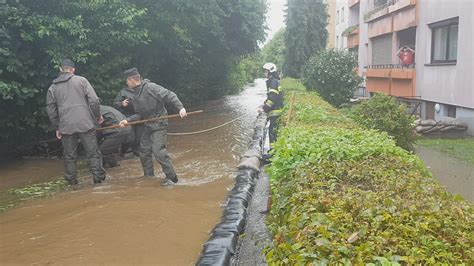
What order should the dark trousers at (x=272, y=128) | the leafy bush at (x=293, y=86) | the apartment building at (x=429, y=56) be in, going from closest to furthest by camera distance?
the dark trousers at (x=272, y=128), the apartment building at (x=429, y=56), the leafy bush at (x=293, y=86)

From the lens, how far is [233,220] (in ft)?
17.2

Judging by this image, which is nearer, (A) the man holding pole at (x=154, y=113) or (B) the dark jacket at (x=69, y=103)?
(B) the dark jacket at (x=69, y=103)

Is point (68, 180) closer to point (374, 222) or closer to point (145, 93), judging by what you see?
point (145, 93)

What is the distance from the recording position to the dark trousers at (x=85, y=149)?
23.9 feet

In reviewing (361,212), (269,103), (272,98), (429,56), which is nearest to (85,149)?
(269,103)

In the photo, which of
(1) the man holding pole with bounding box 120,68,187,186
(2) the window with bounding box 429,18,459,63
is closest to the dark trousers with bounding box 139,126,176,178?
(1) the man holding pole with bounding box 120,68,187,186

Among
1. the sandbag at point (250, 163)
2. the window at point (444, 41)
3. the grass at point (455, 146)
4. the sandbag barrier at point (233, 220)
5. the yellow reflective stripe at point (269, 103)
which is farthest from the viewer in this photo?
the window at point (444, 41)

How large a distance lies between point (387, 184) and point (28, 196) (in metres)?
5.62

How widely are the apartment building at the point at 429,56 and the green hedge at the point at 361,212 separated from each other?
10.3 meters

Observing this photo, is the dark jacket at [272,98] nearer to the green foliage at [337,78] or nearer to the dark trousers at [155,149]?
the dark trousers at [155,149]

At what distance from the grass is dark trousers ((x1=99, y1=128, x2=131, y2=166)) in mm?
7103

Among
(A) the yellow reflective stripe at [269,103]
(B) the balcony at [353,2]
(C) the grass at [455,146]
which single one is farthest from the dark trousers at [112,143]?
(B) the balcony at [353,2]

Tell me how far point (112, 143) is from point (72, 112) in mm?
1573

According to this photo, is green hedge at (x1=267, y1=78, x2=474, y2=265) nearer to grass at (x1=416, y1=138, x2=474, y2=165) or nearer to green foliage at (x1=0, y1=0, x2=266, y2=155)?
green foliage at (x1=0, y1=0, x2=266, y2=155)
